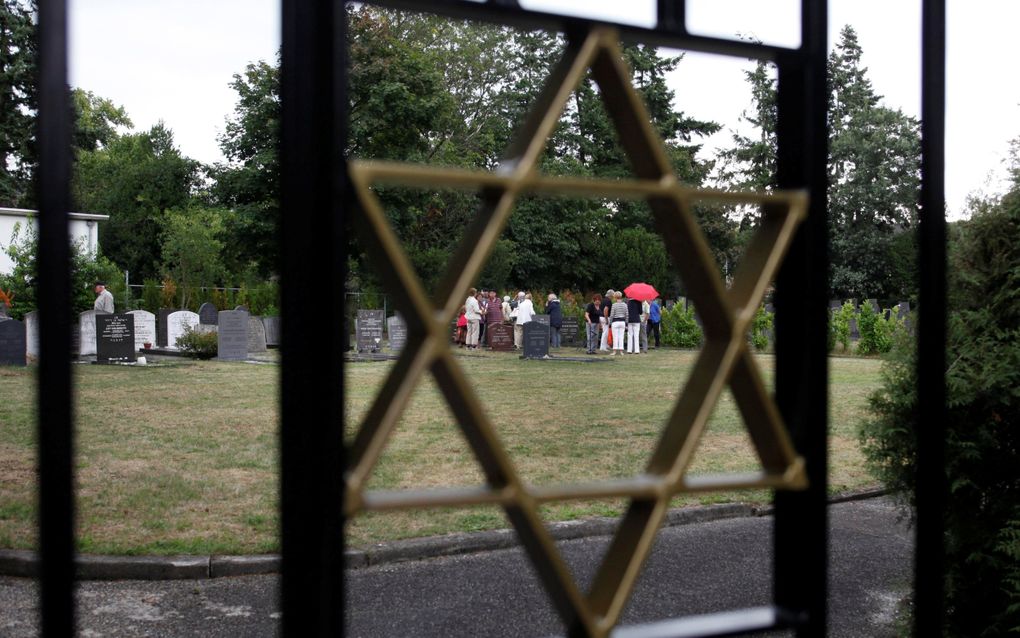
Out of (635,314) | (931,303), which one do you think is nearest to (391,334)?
(635,314)

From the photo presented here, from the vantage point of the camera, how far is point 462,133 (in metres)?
29.3

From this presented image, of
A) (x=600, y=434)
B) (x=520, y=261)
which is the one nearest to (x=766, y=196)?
(x=600, y=434)

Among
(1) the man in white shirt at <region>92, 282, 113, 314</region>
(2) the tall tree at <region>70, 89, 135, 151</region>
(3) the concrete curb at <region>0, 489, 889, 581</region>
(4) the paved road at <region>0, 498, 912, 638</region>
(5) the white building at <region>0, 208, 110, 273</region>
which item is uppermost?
(2) the tall tree at <region>70, 89, 135, 151</region>

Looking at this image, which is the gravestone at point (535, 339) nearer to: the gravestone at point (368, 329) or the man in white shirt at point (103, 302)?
the gravestone at point (368, 329)

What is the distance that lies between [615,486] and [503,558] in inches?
197

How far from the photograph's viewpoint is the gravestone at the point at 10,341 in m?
16.6

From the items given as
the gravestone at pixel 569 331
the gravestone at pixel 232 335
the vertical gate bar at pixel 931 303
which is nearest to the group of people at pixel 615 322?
the gravestone at pixel 569 331

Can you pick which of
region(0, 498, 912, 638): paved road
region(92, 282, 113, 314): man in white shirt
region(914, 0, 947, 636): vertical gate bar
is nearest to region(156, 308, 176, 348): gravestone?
region(92, 282, 113, 314): man in white shirt

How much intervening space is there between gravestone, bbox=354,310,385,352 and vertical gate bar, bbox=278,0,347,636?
2098 cm

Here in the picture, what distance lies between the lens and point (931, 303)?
154 centimetres

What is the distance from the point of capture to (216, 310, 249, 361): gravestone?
63.4 ft

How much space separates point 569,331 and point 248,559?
75.9ft

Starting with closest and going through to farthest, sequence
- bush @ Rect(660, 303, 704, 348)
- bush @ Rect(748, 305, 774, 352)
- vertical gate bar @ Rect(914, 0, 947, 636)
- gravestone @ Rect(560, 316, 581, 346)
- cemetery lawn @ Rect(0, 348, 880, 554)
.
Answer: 1. vertical gate bar @ Rect(914, 0, 947, 636)
2. cemetery lawn @ Rect(0, 348, 880, 554)
3. bush @ Rect(748, 305, 774, 352)
4. gravestone @ Rect(560, 316, 581, 346)
5. bush @ Rect(660, 303, 704, 348)

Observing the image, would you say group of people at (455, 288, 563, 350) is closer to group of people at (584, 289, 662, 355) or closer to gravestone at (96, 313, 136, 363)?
group of people at (584, 289, 662, 355)
